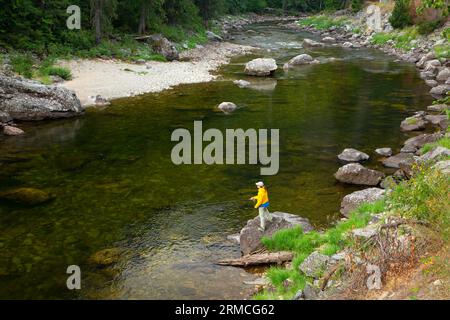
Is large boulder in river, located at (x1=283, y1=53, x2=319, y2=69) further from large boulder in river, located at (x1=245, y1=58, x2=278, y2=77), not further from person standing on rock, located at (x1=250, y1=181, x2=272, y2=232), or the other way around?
person standing on rock, located at (x1=250, y1=181, x2=272, y2=232)

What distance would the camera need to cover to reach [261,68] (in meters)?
39.7

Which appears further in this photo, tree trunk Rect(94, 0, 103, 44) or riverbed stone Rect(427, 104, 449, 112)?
tree trunk Rect(94, 0, 103, 44)

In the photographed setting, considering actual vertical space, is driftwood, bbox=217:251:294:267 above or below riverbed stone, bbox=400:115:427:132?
below

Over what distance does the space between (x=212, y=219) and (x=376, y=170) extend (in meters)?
8.03

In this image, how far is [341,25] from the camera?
7906cm

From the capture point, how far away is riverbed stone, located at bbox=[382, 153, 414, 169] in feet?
63.3

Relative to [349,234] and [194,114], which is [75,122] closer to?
[194,114]

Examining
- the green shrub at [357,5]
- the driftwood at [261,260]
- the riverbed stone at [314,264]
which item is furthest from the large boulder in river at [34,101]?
the green shrub at [357,5]

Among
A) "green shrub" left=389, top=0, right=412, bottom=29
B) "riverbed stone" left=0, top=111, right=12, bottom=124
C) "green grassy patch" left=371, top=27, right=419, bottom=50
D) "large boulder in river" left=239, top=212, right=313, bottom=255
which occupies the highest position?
"green shrub" left=389, top=0, right=412, bottom=29

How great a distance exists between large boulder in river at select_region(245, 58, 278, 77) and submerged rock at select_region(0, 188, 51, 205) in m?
26.6

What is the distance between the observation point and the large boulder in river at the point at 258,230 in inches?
508

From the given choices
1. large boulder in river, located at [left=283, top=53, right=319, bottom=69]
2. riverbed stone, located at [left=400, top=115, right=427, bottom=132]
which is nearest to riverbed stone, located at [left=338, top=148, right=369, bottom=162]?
riverbed stone, located at [left=400, top=115, right=427, bottom=132]

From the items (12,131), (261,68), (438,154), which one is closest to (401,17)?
(261,68)

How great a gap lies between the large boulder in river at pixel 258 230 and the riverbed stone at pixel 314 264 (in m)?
2.10
